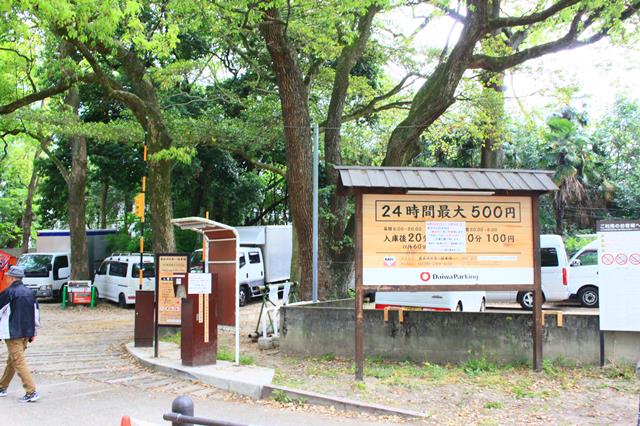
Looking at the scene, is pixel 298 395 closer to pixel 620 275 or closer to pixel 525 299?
pixel 620 275

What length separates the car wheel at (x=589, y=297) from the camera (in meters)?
17.6

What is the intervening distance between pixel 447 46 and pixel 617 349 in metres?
10.6

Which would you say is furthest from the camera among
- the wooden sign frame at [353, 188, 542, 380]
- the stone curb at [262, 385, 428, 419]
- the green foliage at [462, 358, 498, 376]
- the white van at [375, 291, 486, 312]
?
the white van at [375, 291, 486, 312]

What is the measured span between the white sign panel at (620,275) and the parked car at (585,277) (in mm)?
9415

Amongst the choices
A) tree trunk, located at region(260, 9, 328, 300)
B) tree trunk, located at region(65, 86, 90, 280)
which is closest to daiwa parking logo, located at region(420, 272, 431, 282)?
tree trunk, located at region(260, 9, 328, 300)

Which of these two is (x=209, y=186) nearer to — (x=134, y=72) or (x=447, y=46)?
(x=134, y=72)

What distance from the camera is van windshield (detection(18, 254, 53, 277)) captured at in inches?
899

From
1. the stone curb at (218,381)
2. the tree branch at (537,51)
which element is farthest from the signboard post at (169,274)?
the tree branch at (537,51)

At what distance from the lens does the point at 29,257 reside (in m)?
23.6

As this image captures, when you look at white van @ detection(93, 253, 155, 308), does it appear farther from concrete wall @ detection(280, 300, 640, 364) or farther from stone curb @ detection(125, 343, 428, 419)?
stone curb @ detection(125, 343, 428, 419)

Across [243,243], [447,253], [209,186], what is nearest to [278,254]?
[243,243]

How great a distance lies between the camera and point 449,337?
935 cm

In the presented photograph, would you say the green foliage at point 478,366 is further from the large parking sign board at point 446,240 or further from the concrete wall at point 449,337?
the large parking sign board at point 446,240

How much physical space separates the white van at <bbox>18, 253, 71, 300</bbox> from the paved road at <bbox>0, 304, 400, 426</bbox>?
11.8 m
